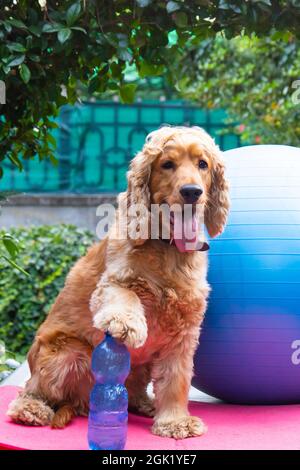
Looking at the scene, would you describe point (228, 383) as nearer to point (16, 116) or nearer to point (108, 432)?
point (108, 432)

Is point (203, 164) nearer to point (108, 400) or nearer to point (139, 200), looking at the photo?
point (139, 200)

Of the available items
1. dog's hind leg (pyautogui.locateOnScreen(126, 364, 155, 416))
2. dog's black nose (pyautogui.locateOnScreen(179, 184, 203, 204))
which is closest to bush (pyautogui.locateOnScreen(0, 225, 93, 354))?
dog's hind leg (pyautogui.locateOnScreen(126, 364, 155, 416))

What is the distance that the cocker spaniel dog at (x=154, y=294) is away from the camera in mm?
3572

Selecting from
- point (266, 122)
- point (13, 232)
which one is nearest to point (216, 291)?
point (13, 232)

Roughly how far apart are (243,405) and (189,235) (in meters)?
1.28

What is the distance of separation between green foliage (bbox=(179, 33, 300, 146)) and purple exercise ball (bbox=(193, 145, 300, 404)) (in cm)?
461

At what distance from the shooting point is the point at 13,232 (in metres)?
7.93

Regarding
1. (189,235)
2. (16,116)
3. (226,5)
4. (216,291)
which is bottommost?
(216,291)

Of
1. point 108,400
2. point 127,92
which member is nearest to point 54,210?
point 127,92

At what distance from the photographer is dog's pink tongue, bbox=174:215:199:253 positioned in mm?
3547

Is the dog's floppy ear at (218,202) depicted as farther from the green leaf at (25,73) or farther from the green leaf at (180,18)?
the green leaf at (25,73)

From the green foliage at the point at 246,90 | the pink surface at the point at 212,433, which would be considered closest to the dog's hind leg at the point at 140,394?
the pink surface at the point at 212,433

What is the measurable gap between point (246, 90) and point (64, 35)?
6.42 m

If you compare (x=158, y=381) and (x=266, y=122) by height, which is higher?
(x=266, y=122)
